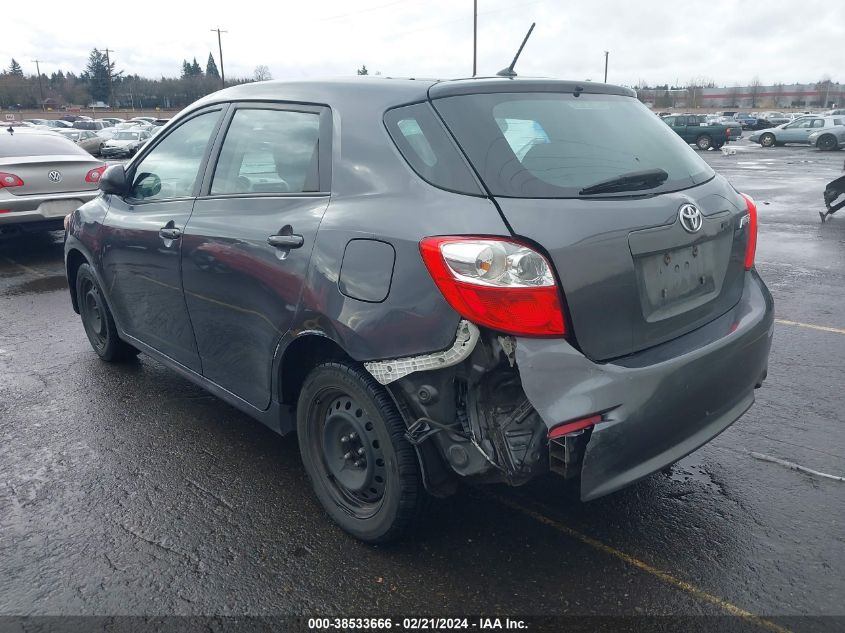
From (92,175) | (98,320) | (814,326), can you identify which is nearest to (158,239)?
(98,320)

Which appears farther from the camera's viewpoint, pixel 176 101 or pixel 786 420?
pixel 176 101

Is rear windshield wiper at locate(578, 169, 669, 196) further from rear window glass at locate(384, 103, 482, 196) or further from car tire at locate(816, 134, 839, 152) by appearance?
Result: car tire at locate(816, 134, 839, 152)

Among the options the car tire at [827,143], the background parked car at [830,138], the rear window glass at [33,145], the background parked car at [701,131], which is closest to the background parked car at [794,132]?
the background parked car at [830,138]

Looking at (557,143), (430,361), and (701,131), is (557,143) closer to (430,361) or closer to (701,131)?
(430,361)

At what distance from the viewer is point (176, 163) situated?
3.93 m

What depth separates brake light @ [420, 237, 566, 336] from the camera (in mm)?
2297

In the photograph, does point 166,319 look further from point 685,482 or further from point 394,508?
point 685,482

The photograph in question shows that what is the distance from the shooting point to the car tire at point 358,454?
2605mm

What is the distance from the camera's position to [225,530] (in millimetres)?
2990

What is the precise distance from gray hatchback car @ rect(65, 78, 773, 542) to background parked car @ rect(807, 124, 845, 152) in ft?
116

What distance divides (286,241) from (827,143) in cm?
3693

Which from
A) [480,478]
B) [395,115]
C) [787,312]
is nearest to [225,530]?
[480,478]

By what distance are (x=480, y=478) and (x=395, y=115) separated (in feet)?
4.67

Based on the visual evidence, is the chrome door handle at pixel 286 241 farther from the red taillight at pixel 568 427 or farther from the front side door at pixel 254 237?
the red taillight at pixel 568 427
